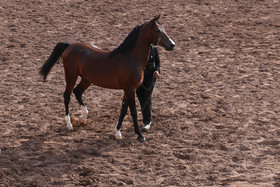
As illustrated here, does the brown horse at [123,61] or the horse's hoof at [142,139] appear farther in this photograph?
the horse's hoof at [142,139]

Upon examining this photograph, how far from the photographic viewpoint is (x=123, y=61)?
7.89 m

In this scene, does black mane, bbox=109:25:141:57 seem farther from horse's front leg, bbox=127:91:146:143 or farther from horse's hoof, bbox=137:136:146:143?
horse's hoof, bbox=137:136:146:143

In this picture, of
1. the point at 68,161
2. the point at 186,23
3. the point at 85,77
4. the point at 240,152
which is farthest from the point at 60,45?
the point at 186,23

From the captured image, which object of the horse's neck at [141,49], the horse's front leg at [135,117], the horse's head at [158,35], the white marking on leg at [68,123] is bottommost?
the white marking on leg at [68,123]

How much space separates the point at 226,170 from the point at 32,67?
20.7 ft

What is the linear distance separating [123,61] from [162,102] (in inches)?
88.1

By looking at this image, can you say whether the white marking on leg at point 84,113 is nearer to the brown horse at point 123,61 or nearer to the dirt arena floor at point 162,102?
the dirt arena floor at point 162,102

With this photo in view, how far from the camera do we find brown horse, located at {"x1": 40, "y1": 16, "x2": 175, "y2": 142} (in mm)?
7766

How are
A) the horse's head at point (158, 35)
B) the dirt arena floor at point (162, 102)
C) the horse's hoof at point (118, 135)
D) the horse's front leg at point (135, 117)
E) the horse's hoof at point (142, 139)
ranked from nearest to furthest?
the dirt arena floor at point (162, 102) → the horse's head at point (158, 35) → the horse's front leg at point (135, 117) → the horse's hoof at point (142, 139) → the horse's hoof at point (118, 135)

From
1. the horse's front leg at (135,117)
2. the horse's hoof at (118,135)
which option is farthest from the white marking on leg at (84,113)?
the horse's front leg at (135,117)

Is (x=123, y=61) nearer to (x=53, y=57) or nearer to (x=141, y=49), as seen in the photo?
(x=141, y=49)

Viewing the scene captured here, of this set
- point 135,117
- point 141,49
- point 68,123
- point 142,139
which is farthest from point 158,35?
point 68,123

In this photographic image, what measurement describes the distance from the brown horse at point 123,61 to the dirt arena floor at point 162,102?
0.86 metres

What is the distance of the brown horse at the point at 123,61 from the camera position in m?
7.77
